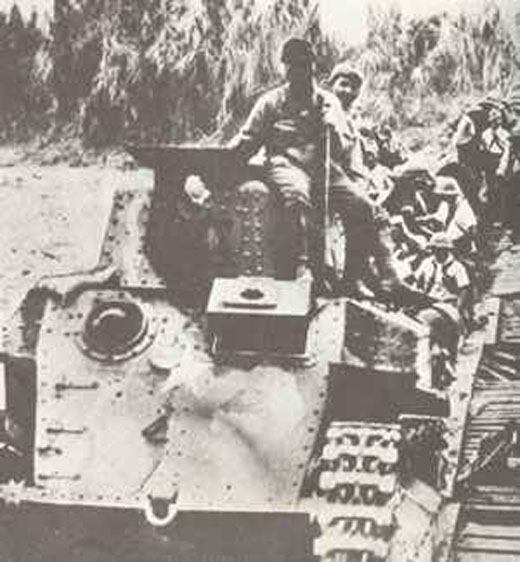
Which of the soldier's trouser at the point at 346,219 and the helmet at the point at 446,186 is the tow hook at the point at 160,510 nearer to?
the soldier's trouser at the point at 346,219

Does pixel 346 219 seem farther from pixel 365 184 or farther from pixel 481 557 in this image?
pixel 481 557

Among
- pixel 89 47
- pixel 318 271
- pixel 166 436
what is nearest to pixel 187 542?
pixel 166 436

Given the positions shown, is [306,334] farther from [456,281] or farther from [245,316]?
[456,281]

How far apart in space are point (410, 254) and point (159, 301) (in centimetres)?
124

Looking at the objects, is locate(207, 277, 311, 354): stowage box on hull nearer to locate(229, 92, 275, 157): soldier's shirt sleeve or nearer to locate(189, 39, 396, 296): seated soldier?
locate(189, 39, 396, 296): seated soldier

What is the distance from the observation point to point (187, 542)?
5.98m

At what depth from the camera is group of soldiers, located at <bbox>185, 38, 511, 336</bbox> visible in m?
6.21

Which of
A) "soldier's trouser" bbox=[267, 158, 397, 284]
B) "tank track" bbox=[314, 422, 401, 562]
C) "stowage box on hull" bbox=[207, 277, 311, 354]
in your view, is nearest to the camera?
"tank track" bbox=[314, 422, 401, 562]

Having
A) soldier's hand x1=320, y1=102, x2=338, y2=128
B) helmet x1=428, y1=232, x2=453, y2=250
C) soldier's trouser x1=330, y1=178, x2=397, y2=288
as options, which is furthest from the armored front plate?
soldier's hand x1=320, y1=102, x2=338, y2=128

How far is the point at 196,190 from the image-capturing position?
6223 millimetres

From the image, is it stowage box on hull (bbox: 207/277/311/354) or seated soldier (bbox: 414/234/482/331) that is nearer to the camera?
stowage box on hull (bbox: 207/277/311/354)

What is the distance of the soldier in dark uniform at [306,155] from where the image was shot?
245 inches

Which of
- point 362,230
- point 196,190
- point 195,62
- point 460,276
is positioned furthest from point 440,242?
point 195,62

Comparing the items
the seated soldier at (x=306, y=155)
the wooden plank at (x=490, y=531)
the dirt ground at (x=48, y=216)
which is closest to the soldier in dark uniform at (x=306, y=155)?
the seated soldier at (x=306, y=155)
